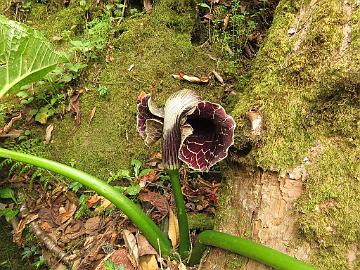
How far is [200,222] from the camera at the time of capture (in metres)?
2.33

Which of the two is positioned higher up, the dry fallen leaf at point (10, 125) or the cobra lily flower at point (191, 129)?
the cobra lily flower at point (191, 129)

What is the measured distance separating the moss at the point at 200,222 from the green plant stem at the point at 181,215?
0.62 ft

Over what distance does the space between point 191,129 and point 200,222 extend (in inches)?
27.0

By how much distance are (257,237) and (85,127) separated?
143 centimetres

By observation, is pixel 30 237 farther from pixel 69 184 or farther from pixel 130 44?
pixel 130 44

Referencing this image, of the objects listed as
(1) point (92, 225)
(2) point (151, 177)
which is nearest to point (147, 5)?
(2) point (151, 177)

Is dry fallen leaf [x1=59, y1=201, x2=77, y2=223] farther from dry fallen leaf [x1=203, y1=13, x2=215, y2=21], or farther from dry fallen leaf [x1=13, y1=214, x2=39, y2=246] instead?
dry fallen leaf [x1=203, y1=13, x2=215, y2=21]

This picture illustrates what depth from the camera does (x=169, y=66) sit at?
2.89 meters

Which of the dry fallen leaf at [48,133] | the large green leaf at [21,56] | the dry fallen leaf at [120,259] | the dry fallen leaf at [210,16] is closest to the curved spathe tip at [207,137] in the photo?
the dry fallen leaf at [120,259]

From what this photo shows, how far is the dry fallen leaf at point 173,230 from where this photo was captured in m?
2.22

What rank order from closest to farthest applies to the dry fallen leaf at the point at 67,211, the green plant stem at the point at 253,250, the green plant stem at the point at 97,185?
the green plant stem at the point at 253,250
the green plant stem at the point at 97,185
the dry fallen leaf at the point at 67,211

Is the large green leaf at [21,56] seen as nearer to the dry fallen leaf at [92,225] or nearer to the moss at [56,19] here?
the dry fallen leaf at [92,225]

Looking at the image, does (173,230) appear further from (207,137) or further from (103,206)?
(207,137)

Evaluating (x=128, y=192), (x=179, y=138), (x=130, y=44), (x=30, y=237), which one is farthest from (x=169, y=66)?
(x=30, y=237)
